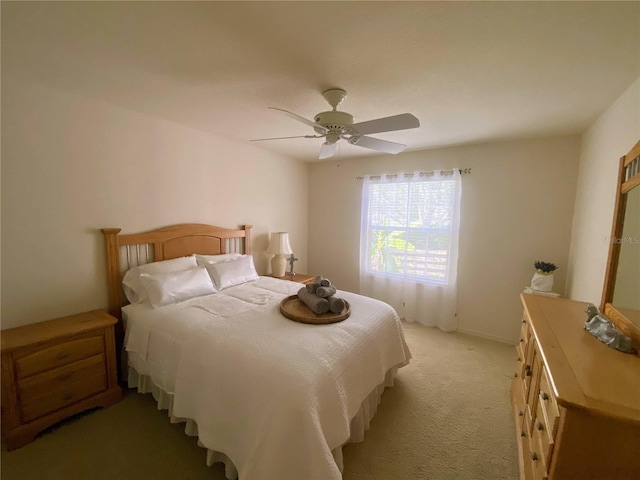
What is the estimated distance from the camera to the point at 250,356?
57.3 inches

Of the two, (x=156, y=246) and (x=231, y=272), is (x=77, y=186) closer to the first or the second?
(x=156, y=246)

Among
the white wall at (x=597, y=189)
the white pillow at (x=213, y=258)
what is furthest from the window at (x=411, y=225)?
the white pillow at (x=213, y=258)

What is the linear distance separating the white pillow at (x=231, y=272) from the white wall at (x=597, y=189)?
304cm

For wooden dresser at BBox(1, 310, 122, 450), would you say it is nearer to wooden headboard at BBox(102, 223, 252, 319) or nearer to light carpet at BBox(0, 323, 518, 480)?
light carpet at BBox(0, 323, 518, 480)

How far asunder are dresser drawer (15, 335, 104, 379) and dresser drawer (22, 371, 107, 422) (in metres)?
0.17

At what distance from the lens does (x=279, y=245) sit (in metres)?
3.58

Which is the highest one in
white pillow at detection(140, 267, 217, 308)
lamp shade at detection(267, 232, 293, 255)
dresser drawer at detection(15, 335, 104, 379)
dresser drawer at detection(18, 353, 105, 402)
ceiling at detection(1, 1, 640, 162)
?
ceiling at detection(1, 1, 640, 162)

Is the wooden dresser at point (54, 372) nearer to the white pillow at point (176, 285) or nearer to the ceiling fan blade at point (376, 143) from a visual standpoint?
the white pillow at point (176, 285)

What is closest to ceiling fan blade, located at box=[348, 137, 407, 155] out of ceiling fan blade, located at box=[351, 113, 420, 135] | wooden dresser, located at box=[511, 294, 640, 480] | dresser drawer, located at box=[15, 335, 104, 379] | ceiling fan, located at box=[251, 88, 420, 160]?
ceiling fan, located at box=[251, 88, 420, 160]

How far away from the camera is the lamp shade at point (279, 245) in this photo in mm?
3574

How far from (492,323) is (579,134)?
7.35ft

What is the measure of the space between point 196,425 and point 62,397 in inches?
37.7

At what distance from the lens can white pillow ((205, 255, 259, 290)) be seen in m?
2.69

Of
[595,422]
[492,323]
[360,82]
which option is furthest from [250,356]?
[492,323]
